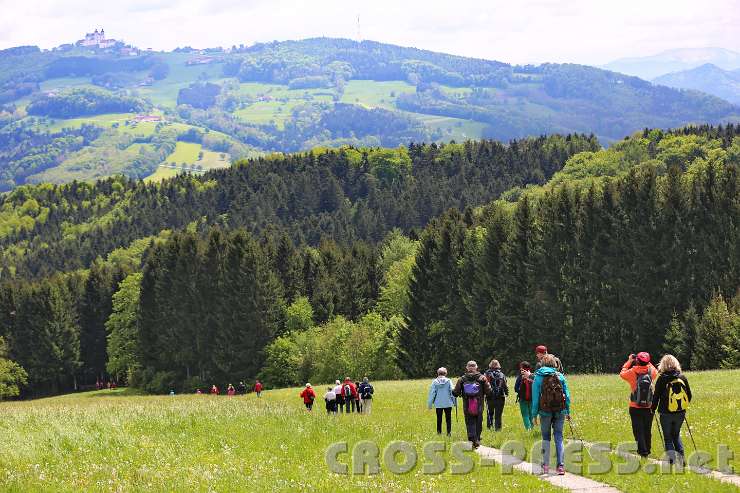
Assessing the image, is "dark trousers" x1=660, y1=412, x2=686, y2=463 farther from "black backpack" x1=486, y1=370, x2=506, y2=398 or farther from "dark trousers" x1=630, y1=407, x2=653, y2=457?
"black backpack" x1=486, y1=370, x2=506, y2=398

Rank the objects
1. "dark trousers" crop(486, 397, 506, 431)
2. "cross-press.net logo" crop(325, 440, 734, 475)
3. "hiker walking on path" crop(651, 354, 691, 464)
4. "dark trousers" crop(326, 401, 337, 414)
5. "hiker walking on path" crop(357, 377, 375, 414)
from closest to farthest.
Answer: "hiker walking on path" crop(651, 354, 691, 464), "cross-press.net logo" crop(325, 440, 734, 475), "dark trousers" crop(486, 397, 506, 431), "dark trousers" crop(326, 401, 337, 414), "hiker walking on path" crop(357, 377, 375, 414)

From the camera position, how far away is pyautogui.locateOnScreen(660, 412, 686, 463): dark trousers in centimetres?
1780

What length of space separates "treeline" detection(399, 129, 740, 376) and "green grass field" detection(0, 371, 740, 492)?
3622 centimetres

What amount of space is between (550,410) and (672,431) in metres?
2.53

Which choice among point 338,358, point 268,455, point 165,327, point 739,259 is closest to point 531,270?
point 739,259

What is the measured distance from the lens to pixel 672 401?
17.7m

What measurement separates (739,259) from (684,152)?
3871 inches

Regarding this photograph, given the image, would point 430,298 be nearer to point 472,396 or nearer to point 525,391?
point 525,391

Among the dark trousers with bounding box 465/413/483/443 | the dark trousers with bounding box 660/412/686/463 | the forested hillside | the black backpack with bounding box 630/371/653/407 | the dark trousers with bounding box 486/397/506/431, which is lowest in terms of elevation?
the forested hillside

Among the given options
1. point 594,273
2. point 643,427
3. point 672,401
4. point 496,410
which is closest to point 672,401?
point 672,401

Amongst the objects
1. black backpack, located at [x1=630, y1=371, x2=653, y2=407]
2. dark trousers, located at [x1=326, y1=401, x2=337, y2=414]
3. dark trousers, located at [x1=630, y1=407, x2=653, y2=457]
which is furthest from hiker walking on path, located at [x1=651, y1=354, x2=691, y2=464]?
dark trousers, located at [x1=326, y1=401, x2=337, y2=414]

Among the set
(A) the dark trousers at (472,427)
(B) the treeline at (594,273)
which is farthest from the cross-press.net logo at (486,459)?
(B) the treeline at (594,273)

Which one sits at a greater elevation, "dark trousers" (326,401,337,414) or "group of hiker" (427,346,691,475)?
"group of hiker" (427,346,691,475)

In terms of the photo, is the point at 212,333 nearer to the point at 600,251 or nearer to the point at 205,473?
the point at 600,251
